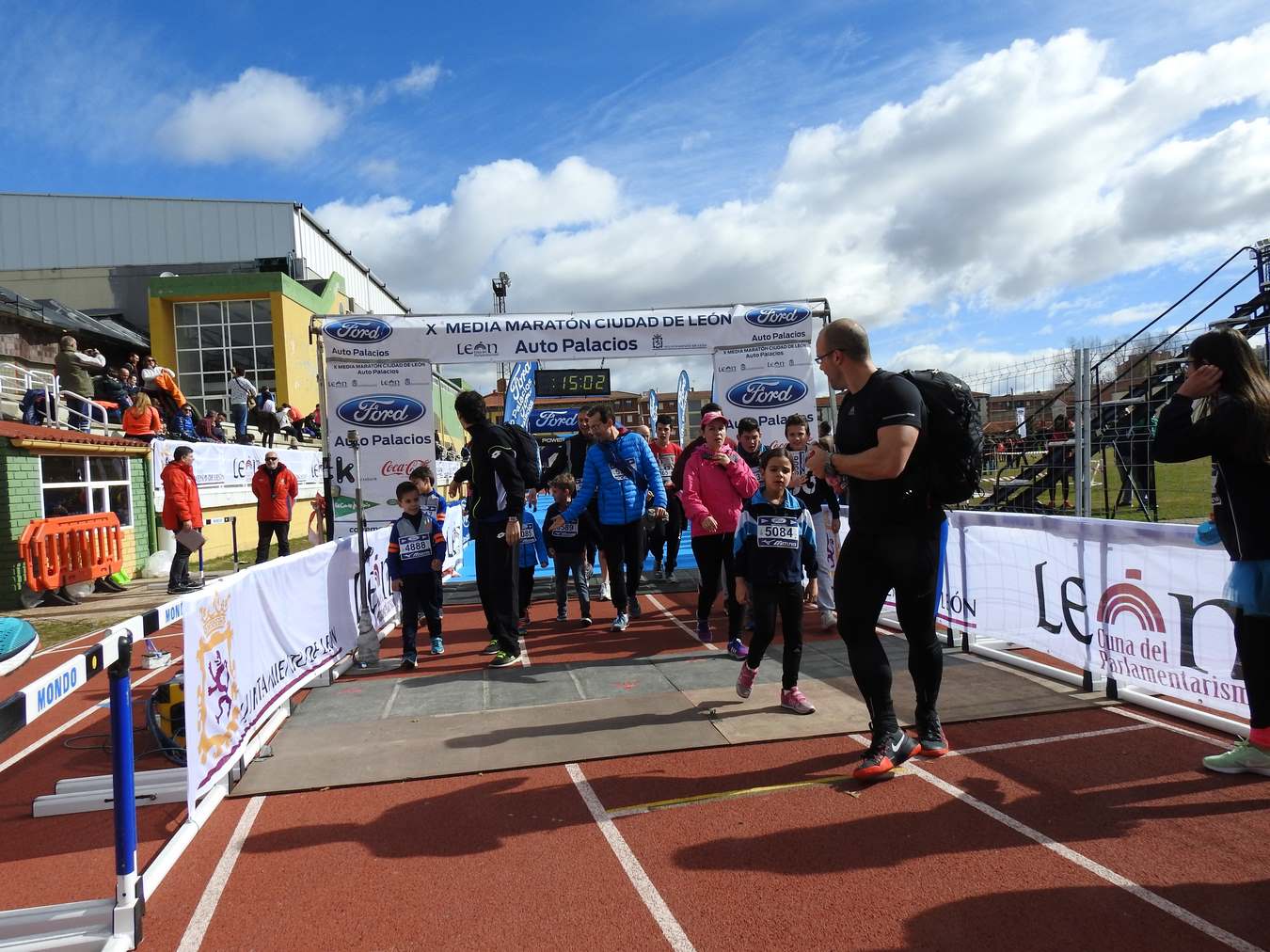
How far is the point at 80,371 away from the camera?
15.2 m

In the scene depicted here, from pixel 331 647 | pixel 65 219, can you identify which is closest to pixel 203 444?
pixel 331 647

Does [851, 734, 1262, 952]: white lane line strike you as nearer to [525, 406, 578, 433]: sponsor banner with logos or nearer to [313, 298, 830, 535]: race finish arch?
[313, 298, 830, 535]: race finish arch

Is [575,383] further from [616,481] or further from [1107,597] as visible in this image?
[1107,597]

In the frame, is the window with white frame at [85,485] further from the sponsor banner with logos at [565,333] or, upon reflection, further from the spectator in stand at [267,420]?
the spectator in stand at [267,420]

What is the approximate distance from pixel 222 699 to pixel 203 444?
43.2 ft

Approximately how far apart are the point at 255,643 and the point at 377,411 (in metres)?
5.03

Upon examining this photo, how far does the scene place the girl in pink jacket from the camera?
6.55 metres

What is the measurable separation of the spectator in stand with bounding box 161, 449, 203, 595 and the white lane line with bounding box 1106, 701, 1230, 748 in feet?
36.3

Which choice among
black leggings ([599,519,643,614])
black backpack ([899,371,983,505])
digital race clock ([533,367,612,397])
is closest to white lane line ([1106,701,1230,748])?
black backpack ([899,371,983,505])

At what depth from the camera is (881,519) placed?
3.79 metres

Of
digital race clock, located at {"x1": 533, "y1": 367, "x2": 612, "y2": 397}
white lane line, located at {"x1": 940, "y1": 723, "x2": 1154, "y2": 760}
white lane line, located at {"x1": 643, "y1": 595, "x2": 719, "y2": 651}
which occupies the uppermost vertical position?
digital race clock, located at {"x1": 533, "y1": 367, "x2": 612, "y2": 397}

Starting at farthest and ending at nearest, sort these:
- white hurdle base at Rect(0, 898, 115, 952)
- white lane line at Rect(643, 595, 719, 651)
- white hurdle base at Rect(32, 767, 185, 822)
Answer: white lane line at Rect(643, 595, 719, 651) → white hurdle base at Rect(32, 767, 185, 822) → white hurdle base at Rect(0, 898, 115, 952)

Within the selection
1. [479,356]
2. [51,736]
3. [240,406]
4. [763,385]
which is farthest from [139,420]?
[763,385]

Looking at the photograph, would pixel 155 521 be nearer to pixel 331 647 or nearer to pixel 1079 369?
pixel 331 647
